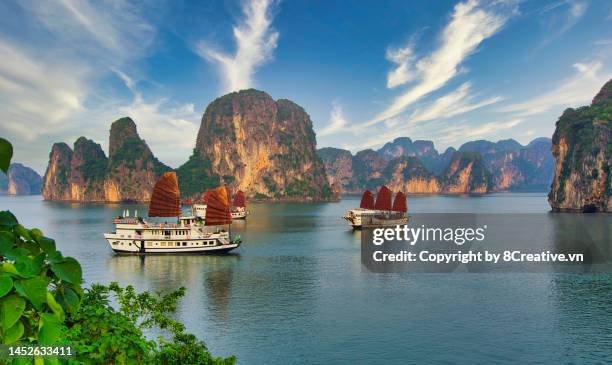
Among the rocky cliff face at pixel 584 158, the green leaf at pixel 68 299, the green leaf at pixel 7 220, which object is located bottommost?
the green leaf at pixel 68 299

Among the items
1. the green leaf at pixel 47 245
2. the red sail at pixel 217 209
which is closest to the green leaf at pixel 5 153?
the green leaf at pixel 47 245

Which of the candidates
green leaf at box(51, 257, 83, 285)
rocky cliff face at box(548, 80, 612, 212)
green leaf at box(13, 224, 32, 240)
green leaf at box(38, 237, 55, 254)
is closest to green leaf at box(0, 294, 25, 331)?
green leaf at box(51, 257, 83, 285)

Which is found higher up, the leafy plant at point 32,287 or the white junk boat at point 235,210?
the leafy plant at point 32,287

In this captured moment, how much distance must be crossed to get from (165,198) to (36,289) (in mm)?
64481

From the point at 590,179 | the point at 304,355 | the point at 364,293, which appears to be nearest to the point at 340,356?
the point at 304,355

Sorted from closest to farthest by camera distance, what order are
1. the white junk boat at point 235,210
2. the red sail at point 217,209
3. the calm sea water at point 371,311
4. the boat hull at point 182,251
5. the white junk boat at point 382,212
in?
the calm sea water at point 371,311
the boat hull at point 182,251
the red sail at point 217,209
the white junk boat at point 382,212
the white junk boat at point 235,210

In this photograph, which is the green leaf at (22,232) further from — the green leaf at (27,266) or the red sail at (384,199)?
the red sail at (384,199)

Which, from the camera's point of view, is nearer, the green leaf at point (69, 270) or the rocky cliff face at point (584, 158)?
the green leaf at point (69, 270)

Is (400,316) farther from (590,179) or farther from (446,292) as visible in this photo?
(590,179)

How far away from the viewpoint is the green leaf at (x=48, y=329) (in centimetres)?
299

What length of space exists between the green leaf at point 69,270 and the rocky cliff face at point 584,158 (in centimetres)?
13876

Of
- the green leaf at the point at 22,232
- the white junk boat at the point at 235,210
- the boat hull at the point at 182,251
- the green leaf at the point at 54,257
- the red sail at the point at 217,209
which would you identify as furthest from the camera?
the white junk boat at the point at 235,210

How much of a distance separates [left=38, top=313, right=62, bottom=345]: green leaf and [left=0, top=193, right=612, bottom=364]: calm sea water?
22251 millimetres

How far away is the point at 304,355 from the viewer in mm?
24469
